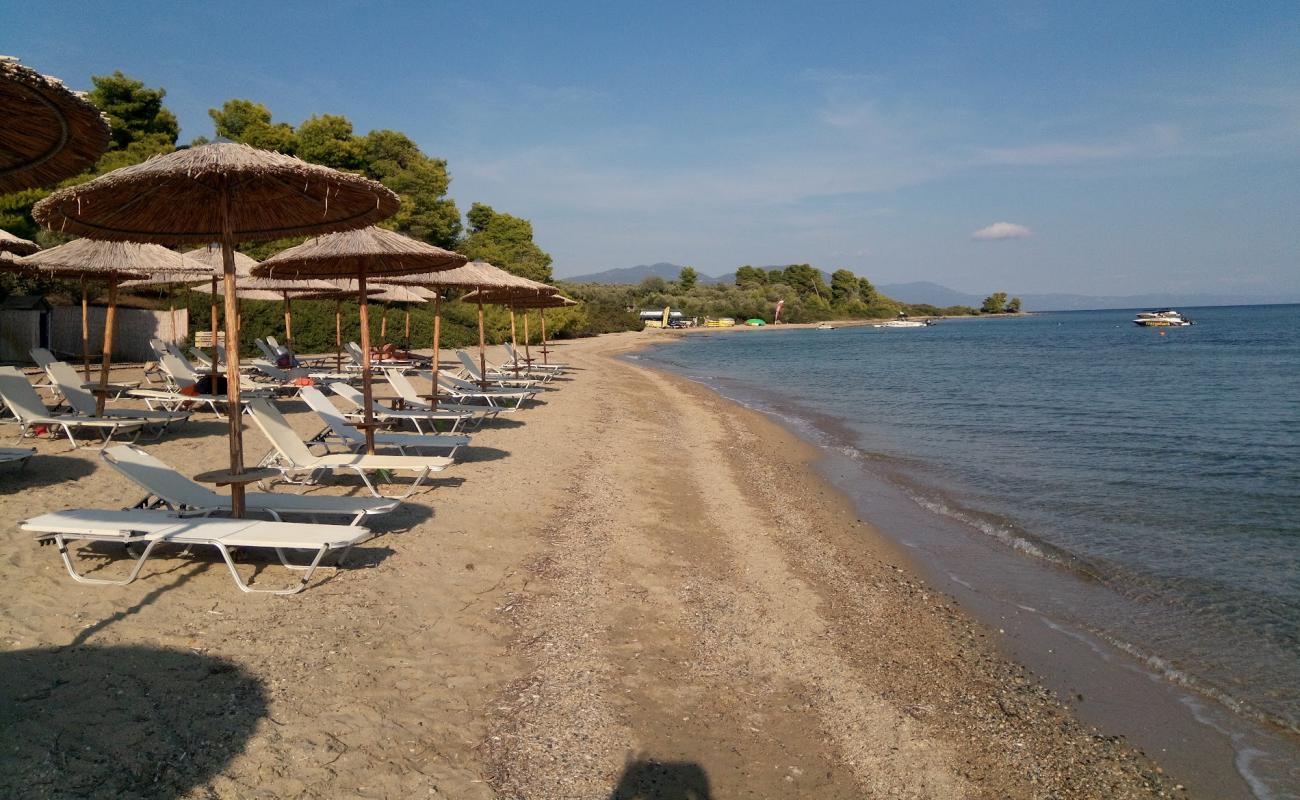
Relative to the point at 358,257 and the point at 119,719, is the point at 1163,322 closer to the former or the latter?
the point at 358,257

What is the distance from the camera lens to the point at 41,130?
3383 mm

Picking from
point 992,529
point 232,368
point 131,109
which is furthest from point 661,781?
point 131,109

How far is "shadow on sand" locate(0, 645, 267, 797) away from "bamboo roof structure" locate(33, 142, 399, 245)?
9.07ft

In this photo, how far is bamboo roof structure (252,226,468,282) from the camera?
7836mm

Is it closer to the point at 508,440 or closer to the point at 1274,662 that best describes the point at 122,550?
the point at 508,440

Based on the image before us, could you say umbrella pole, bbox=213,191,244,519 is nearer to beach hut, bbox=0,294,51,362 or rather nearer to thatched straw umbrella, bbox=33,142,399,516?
thatched straw umbrella, bbox=33,142,399,516

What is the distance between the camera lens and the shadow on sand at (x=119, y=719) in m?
2.75

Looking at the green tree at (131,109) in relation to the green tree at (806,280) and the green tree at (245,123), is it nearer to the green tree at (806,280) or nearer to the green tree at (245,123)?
the green tree at (245,123)

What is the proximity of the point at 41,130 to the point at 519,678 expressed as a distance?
3210 mm

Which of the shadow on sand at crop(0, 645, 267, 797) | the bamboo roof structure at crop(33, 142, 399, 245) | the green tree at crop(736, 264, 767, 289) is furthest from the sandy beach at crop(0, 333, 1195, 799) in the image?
the green tree at crop(736, 264, 767, 289)

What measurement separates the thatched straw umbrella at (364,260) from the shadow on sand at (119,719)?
421 centimetres

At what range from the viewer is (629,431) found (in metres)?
12.7

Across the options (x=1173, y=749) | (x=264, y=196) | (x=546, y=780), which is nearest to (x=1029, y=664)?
(x=1173, y=749)

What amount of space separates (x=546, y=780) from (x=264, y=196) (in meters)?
4.63
